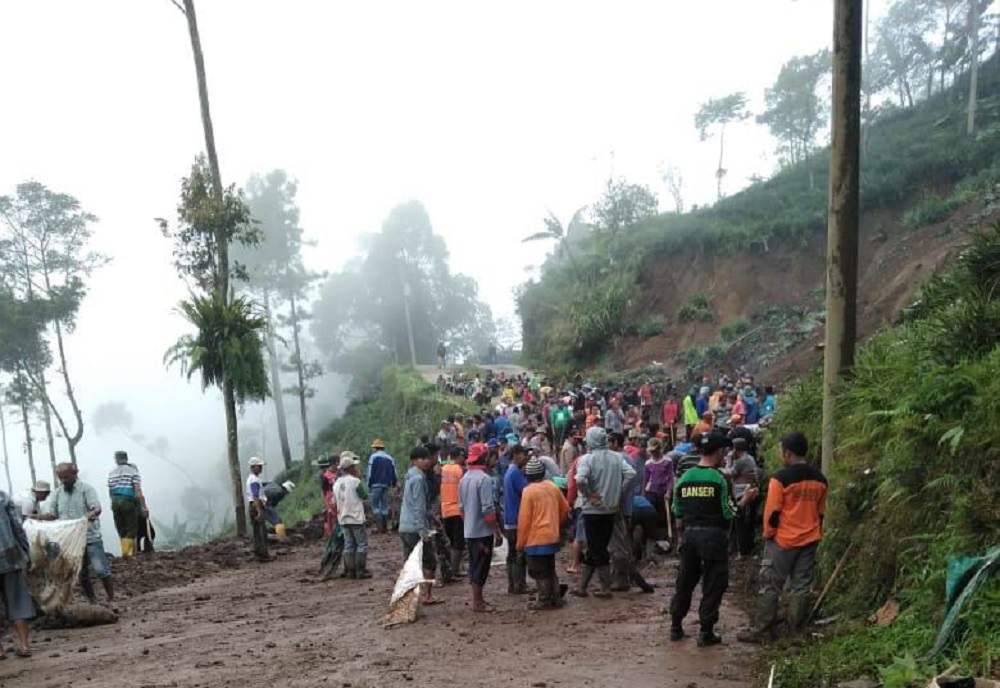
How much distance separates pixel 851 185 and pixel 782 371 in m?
16.9

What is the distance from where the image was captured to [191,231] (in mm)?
16500

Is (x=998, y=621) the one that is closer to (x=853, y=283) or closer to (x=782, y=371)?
(x=853, y=283)

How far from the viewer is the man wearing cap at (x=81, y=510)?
9.23 m

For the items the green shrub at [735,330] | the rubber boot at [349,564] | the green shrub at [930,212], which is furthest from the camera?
the green shrub at [735,330]

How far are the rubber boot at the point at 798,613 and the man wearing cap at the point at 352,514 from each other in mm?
5898

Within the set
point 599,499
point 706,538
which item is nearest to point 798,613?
point 706,538

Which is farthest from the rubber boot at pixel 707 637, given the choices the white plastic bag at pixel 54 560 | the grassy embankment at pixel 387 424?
the grassy embankment at pixel 387 424

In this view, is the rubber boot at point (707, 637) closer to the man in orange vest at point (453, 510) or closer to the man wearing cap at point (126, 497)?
the man in orange vest at point (453, 510)

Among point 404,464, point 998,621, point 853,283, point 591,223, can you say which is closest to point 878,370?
point 853,283

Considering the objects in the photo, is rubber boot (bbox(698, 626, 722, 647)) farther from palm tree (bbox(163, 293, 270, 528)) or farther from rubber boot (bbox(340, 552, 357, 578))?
palm tree (bbox(163, 293, 270, 528))

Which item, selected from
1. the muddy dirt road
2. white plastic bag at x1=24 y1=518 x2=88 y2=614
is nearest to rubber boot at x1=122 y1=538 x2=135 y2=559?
the muddy dirt road

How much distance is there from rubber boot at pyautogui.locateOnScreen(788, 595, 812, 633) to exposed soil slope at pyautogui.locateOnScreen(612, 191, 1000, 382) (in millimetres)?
17102

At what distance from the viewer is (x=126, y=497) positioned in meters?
13.0

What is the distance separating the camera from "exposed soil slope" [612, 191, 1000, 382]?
23.1 metres
